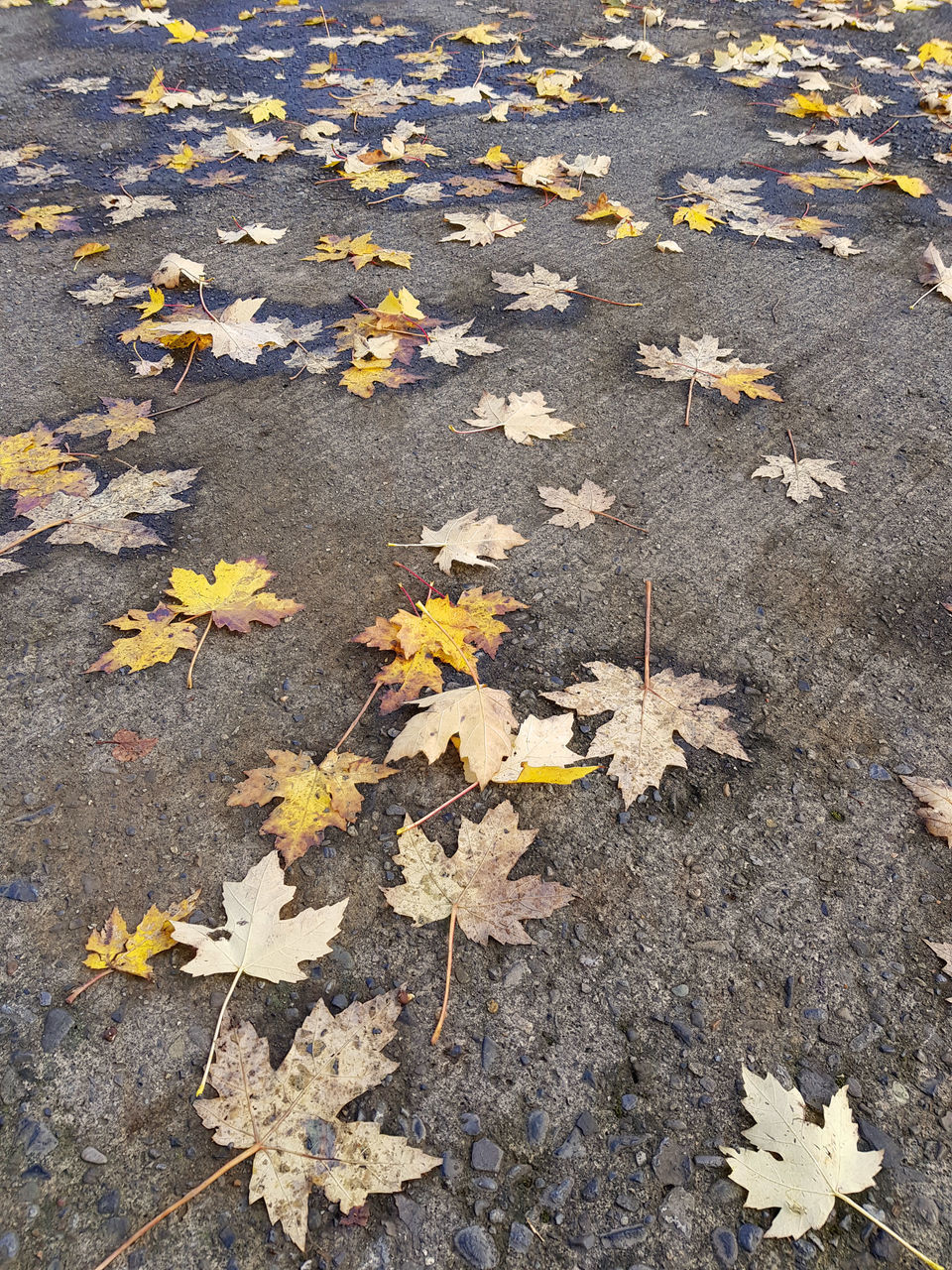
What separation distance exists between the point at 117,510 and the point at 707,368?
1.99 m

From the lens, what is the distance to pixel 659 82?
5125 millimetres

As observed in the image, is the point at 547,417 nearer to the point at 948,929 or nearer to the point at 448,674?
the point at 448,674

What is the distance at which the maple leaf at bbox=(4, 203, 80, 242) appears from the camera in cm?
373

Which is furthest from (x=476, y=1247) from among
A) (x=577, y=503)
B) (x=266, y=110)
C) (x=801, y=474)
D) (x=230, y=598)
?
(x=266, y=110)

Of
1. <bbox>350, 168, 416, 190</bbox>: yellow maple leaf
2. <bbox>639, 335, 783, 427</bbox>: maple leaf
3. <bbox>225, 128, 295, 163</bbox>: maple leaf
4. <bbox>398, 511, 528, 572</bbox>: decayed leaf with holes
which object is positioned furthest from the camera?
<bbox>225, 128, 295, 163</bbox>: maple leaf

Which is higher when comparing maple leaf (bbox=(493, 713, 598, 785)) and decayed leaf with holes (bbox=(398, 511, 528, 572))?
decayed leaf with holes (bbox=(398, 511, 528, 572))

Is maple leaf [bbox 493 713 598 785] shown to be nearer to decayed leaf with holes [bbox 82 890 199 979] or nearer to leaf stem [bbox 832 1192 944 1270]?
decayed leaf with holes [bbox 82 890 199 979]

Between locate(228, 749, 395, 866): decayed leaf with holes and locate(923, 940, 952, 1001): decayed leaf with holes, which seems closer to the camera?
locate(923, 940, 952, 1001): decayed leaf with holes

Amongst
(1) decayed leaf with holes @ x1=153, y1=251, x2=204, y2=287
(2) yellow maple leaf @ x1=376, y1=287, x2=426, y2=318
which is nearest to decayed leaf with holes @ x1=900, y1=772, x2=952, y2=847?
(2) yellow maple leaf @ x1=376, y1=287, x2=426, y2=318

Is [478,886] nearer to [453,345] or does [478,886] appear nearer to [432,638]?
[432,638]

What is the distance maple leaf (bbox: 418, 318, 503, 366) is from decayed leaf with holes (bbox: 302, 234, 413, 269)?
23.5 inches

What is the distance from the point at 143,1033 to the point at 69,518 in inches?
59.8

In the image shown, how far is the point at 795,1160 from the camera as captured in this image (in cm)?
127

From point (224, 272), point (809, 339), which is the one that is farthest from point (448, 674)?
point (224, 272)
